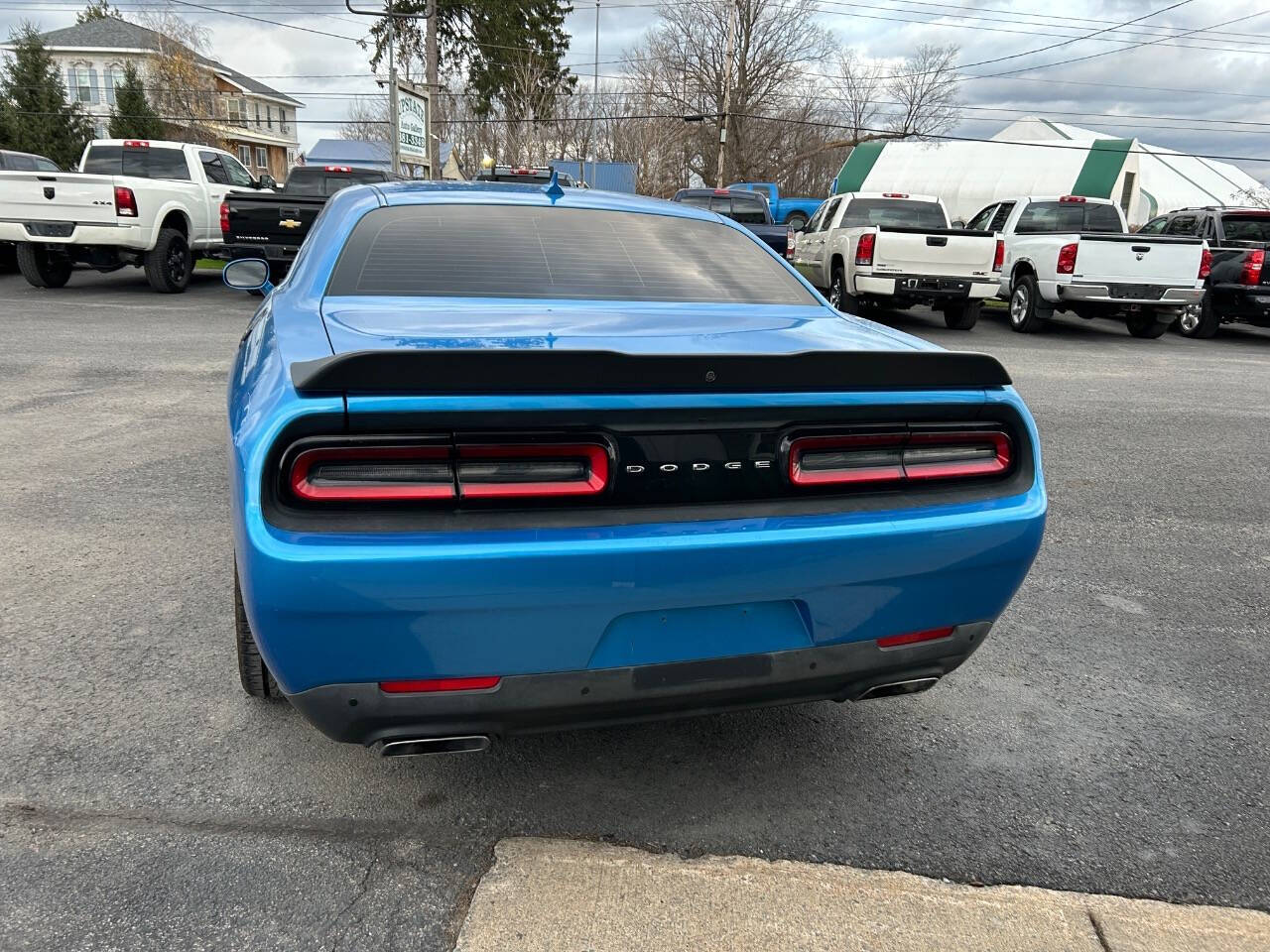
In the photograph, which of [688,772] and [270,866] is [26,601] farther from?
[688,772]

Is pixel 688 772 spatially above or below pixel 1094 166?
below

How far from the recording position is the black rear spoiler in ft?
5.91

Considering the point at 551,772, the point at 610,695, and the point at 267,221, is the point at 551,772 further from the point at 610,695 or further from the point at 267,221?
the point at 267,221

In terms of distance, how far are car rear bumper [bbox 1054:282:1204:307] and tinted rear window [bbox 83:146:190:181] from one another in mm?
12937

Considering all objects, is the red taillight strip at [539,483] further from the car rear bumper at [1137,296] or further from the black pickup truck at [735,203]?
the black pickup truck at [735,203]

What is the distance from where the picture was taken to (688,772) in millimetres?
2619

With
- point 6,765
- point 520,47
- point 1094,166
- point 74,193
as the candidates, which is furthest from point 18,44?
point 6,765

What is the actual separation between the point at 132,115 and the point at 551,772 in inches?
1847

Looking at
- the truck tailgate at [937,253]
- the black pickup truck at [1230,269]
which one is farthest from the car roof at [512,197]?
the black pickup truck at [1230,269]

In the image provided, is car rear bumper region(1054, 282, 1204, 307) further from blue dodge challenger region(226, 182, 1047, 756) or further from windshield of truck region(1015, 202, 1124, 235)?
blue dodge challenger region(226, 182, 1047, 756)

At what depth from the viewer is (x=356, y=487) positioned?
1.84 metres

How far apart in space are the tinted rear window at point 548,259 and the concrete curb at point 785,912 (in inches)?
65.7

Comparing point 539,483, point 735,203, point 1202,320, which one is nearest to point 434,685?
point 539,483

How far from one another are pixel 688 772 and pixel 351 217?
216 cm
